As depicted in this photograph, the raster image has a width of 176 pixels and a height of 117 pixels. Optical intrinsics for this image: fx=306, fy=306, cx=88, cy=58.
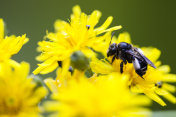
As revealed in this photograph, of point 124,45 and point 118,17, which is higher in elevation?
point 118,17

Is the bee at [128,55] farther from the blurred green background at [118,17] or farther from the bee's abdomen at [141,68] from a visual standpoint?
the blurred green background at [118,17]

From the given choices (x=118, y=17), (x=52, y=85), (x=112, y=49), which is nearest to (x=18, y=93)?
(x=52, y=85)

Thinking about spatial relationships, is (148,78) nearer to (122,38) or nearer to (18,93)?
(122,38)

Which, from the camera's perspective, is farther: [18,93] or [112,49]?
[112,49]

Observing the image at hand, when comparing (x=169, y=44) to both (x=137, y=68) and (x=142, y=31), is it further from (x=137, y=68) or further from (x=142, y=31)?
(x=137, y=68)

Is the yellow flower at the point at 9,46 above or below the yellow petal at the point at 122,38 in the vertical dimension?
below

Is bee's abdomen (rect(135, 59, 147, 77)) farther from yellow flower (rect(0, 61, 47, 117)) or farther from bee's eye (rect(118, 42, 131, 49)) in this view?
yellow flower (rect(0, 61, 47, 117))

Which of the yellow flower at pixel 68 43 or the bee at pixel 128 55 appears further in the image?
the bee at pixel 128 55

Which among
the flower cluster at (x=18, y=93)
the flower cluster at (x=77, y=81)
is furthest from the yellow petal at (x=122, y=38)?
the flower cluster at (x=18, y=93)
